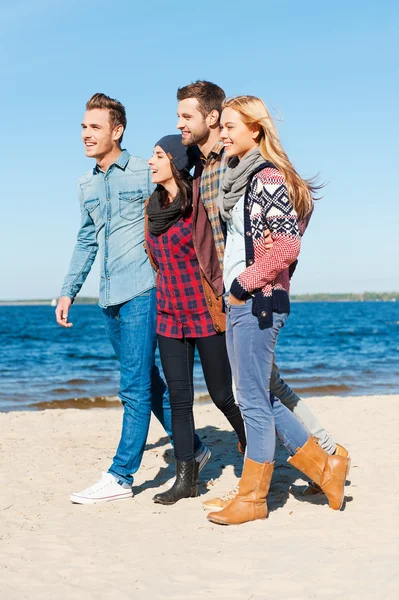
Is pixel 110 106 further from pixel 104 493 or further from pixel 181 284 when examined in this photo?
pixel 104 493

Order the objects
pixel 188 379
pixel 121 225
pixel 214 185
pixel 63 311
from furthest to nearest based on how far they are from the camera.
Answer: pixel 63 311
pixel 121 225
pixel 188 379
pixel 214 185

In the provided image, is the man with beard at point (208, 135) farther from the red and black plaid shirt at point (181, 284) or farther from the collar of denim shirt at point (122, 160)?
the collar of denim shirt at point (122, 160)

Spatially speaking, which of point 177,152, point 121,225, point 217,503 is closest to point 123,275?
point 121,225

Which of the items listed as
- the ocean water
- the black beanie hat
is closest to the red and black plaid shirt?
the black beanie hat

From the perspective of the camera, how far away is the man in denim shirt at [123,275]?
412cm

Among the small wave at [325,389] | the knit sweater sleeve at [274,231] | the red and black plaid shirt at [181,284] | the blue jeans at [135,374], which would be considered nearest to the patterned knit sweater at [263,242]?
the knit sweater sleeve at [274,231]

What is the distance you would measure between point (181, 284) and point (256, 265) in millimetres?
755

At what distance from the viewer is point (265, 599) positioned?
264 centimetres

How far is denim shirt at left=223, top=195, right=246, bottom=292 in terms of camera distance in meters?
3.44

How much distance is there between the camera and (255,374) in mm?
3455

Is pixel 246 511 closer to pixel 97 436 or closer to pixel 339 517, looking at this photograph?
pixel 339 517

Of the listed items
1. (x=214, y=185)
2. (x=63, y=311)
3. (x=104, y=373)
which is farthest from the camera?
(x=104, y=373)

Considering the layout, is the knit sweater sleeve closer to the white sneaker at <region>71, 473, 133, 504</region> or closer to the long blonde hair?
the long blonde hair

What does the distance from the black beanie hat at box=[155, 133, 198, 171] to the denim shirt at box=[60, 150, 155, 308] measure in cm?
38
